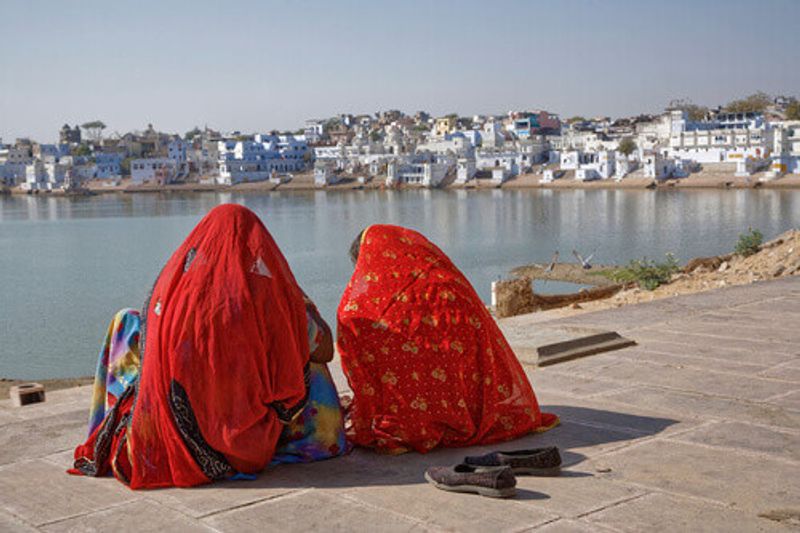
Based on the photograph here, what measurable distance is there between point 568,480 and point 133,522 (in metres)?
1.21

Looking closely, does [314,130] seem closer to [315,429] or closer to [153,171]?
[153,171]

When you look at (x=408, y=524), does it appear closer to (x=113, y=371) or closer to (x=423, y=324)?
(x=423, y=324)

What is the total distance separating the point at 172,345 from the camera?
298 cm

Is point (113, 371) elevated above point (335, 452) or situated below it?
above

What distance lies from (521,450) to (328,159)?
94034 millimetres

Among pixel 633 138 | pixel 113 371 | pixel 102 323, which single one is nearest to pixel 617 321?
pixel 113 371

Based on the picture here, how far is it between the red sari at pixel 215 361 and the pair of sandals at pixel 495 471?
20.4 inches

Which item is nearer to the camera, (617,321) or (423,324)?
(423,324)

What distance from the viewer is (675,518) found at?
8.70 ft

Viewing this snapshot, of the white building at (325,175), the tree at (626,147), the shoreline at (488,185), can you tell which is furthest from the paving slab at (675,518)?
the white building at (325,175)

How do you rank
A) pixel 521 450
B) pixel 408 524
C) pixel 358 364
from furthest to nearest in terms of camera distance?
pixel 358 364 → pixel 521 450 → pixel 408 524

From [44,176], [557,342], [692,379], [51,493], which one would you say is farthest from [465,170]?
[51,493]

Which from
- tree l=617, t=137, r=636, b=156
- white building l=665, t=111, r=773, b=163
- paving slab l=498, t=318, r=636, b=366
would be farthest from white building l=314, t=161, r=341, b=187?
paving slab l=498, t=318, r=636, b=366

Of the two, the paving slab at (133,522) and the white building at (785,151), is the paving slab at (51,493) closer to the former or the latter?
the paving slab at (133,522)
